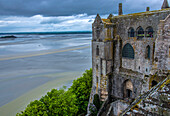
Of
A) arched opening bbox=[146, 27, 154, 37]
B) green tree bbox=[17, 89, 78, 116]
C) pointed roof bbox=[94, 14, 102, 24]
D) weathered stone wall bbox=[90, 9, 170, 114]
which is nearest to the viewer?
green tree bbox=[17, 89, 78, 116]

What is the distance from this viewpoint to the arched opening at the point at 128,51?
19723 mm

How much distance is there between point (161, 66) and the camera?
42.3ft

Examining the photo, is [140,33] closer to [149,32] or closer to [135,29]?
[135,29]

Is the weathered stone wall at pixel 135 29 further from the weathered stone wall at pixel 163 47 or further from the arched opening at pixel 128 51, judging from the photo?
the weathered stone wall at pixel 163 47

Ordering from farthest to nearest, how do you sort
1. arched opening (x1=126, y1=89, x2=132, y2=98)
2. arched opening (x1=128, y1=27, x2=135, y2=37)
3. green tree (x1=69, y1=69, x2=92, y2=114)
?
green tree (x1=69, y1=69, x2=92, y2=114)
arched opening (x1=126, y1=89, x2=132, y2=98)
arched opening (x1=128, y1=27, x2=135, y2=37)

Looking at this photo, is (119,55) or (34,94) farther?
(34,94)

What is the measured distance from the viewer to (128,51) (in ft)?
66.1

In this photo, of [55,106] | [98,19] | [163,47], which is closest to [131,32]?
[98,19]

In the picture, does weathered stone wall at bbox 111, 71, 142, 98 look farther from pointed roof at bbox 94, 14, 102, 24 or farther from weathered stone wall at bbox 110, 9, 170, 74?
pointed roof at bbox 94, 14, 102, 24

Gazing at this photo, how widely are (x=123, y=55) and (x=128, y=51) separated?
1.09 metres

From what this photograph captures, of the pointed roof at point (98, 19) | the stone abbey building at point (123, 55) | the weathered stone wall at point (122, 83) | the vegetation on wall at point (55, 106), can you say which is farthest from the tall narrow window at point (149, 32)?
the vegetation on wall at point (55, 106)

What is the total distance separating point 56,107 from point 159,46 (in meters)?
14.5

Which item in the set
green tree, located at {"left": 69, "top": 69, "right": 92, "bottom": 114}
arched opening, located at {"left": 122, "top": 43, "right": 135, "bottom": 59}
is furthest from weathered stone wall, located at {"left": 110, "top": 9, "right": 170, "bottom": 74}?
green tree, located at {"left": 69, "top": 69, "right": 92, "bottom": 114}

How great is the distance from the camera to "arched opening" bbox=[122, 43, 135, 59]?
19.7 meters
